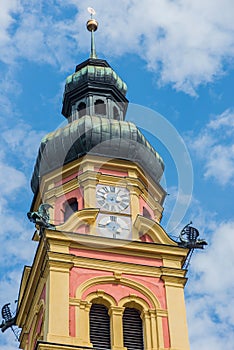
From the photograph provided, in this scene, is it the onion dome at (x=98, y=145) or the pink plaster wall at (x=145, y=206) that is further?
the onion dome at (x=98, y=145)

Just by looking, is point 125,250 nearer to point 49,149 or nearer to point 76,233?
point 76,233

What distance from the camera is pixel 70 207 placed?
130ft

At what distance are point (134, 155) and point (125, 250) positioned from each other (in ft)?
15.2

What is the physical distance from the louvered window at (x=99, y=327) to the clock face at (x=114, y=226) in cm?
290

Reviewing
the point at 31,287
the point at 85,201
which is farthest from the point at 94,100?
the point at 31,287

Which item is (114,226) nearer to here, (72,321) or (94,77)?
(72,321)

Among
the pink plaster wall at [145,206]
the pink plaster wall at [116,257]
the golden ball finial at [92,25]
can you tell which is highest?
the golden ball finial at [92,25]

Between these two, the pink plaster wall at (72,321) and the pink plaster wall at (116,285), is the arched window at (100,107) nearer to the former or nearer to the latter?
the pink plaster wall at (116,285)

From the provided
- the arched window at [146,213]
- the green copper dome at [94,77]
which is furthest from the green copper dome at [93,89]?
the arched window at [146,213]

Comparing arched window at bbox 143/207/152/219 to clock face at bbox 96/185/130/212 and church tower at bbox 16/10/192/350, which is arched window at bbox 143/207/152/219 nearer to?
church tower at bbox 16/10/192/350

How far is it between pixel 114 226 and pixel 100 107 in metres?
6.58

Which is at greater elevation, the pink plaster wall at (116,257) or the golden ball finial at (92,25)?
the golden ball finial at (92,25)

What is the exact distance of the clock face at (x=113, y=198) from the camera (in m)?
38.7

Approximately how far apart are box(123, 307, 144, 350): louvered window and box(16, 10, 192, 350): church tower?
3 centimetres
